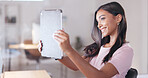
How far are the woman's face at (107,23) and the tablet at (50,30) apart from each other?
42cm

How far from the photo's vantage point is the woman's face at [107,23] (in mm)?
1705

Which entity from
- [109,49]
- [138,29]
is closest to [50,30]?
[109,49]

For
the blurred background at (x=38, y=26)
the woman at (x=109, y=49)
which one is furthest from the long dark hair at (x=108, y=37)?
the blurred background at (x=38, y=26)

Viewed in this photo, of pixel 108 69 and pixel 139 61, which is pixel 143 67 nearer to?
pixel 139 61

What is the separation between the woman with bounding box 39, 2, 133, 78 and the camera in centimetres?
143

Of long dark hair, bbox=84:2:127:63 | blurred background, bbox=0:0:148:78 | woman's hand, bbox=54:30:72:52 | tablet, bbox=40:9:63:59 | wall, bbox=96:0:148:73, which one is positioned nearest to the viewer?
woman's hand, bbox=54:30:72:52

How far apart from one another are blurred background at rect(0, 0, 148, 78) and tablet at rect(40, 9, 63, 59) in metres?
1.69

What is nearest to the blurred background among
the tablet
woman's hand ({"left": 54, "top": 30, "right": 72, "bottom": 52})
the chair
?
the tablet

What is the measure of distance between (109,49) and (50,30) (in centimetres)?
44

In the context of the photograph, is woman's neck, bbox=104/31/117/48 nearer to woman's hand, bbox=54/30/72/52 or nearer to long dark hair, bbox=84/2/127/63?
long dark hair, bbox=84/2/127/63

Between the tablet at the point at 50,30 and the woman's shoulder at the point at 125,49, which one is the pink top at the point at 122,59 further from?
the tablet at the point at 50,30

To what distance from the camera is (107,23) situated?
1734 millimetres

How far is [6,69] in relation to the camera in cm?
327

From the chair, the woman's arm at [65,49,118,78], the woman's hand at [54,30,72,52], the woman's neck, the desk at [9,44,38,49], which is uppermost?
the woman's hand at [54,30,72,52]
